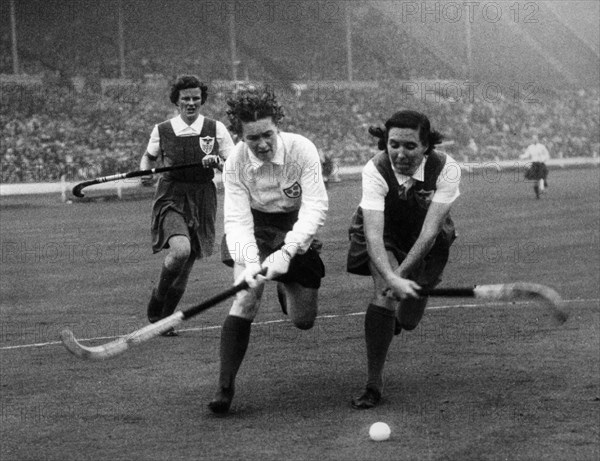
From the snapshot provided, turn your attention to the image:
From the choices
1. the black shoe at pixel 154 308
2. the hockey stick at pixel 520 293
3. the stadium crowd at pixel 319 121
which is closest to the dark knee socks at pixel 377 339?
the hockey stick at pixel 520 293

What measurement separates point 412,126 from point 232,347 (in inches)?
67.7

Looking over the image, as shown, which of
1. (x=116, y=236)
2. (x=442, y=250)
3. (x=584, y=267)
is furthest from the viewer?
(x=116, y=236)

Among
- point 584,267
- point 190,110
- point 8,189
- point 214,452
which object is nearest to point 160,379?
point 214,452

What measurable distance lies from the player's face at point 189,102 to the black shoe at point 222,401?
3.44 m

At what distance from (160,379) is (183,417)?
3.79 feet

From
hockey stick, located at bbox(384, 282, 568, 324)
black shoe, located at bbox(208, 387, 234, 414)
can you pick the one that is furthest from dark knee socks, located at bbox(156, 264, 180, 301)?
hockey stick, located at bbox(384, 282, 568, 324)

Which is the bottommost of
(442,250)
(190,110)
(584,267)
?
(584,267)

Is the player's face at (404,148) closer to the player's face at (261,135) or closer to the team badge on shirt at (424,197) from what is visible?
the team badge on shirt at (424,197)

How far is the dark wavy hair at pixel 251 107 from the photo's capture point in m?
6.81

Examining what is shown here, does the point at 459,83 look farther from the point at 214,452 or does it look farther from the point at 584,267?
the point at 214,452

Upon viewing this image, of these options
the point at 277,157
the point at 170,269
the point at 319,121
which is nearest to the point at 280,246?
the point at 277,157

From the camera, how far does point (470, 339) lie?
945 centimetres

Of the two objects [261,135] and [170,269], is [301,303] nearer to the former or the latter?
[261,135]

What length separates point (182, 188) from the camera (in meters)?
10.2
